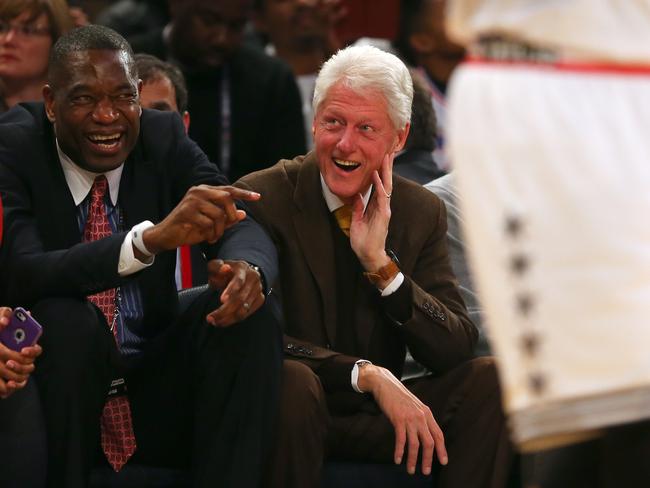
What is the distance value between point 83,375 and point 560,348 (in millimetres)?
1468

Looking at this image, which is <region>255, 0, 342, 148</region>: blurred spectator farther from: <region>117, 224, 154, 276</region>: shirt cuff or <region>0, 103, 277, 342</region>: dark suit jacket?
<region>117, 224, 154, 276</region>: shirt cuff

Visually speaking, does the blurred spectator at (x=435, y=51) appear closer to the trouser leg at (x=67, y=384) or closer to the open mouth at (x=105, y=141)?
the open mouth at (x=105, y=141)

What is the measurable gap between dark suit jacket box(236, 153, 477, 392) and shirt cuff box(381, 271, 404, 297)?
1cm

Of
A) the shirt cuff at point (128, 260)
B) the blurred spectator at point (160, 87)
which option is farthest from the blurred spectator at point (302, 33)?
the shirt cuff at point (128, 260)

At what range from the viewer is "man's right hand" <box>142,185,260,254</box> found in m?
3.23

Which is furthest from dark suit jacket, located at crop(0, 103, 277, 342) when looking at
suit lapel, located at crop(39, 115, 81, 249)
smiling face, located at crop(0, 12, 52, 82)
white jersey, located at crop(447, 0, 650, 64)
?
white jersey, located at crop(447, 0, 650, 64)

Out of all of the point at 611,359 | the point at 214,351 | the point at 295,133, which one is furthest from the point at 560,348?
the point at 295,133

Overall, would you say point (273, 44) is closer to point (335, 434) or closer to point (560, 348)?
point (335, 434)

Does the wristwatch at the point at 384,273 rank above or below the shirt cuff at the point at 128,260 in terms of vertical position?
below

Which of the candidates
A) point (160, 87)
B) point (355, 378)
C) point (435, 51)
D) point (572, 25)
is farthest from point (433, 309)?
point (435, 51)

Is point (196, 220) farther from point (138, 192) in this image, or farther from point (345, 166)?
point (345, 166)

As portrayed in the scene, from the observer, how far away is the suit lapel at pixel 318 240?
147 inches

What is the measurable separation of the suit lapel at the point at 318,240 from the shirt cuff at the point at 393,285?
171 millimetres

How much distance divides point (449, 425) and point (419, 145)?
1.22m
